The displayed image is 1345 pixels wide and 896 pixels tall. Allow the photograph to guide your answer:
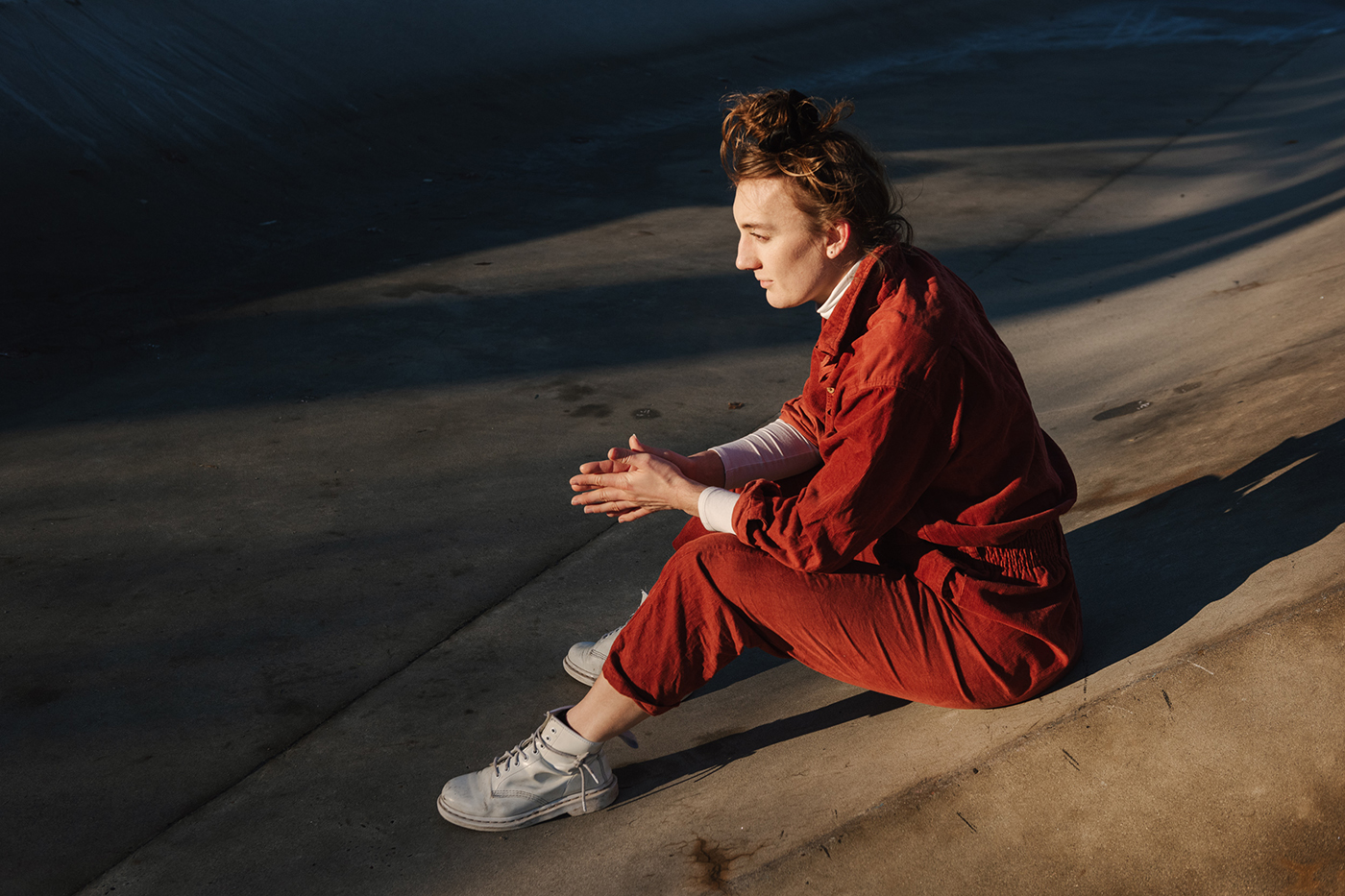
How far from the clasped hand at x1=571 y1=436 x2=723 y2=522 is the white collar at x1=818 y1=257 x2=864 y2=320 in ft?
1.26

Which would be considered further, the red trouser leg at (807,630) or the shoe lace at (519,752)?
the shoe lace at (519,752)

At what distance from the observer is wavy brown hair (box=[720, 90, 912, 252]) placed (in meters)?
1.76

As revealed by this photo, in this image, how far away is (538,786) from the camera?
2033 mm

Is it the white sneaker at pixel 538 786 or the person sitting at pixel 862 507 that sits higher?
the person sitting at pixel 862 507

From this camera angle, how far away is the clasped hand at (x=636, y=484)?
6.40ft

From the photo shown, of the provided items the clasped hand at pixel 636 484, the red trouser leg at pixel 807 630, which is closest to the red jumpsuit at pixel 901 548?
the red trouser leg at pixel 807 630

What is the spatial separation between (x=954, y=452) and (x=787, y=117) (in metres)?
0.62

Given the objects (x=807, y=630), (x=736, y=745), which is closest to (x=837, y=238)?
(x=807, y=630)

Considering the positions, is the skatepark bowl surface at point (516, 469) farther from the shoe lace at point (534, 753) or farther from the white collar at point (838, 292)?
the white collar at point (838, 292)

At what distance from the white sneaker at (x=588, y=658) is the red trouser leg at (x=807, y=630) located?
59 centimetres

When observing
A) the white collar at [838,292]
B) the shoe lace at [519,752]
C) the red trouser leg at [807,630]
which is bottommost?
the shoe lace at [519,752]

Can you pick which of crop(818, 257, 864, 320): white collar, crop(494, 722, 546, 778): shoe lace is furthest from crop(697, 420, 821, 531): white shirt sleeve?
crop(494, 722, 546, 778): shoe lace

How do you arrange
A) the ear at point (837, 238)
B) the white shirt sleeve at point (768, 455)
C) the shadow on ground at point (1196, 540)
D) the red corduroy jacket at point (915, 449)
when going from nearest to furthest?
the red corduroy jacket at point (915, 449), the ear at point (837, 238), the shadow on ground at point (1196, 540), the white shirt sleeve at point (768, 455)

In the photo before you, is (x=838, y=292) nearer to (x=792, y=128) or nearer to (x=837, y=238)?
(x=837, y=238)
